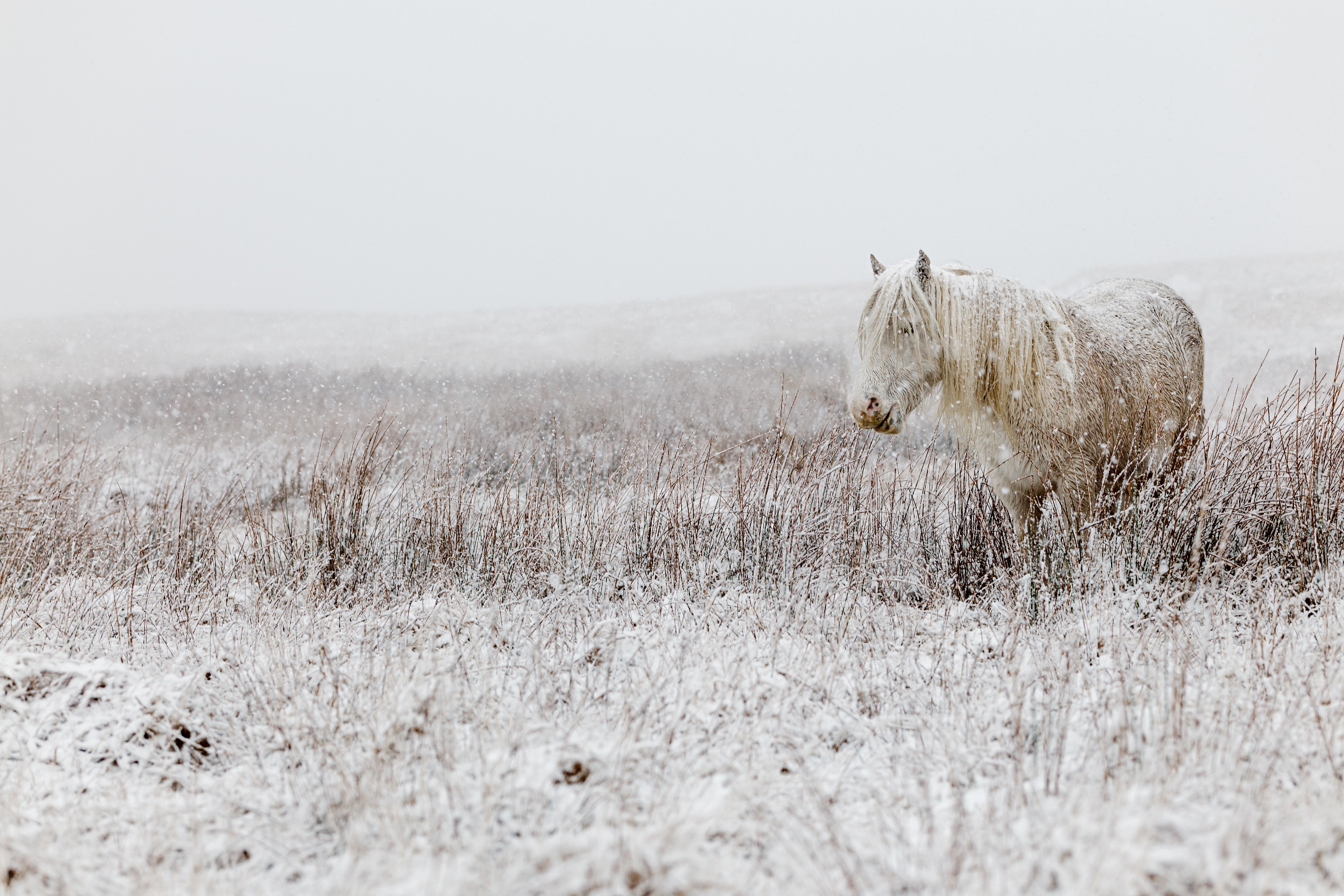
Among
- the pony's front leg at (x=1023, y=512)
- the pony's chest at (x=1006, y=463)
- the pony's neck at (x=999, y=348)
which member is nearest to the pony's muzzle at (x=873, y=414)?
the pony's neck at (x=999, y=348)

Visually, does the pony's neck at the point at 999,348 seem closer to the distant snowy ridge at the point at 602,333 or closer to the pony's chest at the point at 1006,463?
the pony's chest at the point at 1006,463

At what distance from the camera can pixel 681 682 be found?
83.4 inches

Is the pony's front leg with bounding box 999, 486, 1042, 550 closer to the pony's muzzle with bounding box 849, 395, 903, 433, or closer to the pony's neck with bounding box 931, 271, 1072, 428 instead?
the pony's neck with bounding box 931, 271, 1072, 428

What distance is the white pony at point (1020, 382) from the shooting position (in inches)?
107

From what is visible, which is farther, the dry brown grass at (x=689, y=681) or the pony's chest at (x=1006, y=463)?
the pony's chest at (x=1006, y=463)

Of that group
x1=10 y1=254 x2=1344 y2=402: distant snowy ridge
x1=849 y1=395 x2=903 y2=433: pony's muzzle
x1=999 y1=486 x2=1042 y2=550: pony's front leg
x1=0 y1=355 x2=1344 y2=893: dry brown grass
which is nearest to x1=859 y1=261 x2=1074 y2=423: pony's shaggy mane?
x1=849 y1=395 x2=903 y2=433: pony's muzzle

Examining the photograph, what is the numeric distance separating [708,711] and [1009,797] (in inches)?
30.3

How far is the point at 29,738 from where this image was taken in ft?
6.59

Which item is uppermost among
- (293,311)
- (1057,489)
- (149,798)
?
(293,311)

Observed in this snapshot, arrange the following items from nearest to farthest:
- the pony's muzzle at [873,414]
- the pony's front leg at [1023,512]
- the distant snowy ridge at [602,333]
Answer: the pony's muzzle at [873,414], the pony's front leg at [1023,512], the distant snowy ridge at [602,333]

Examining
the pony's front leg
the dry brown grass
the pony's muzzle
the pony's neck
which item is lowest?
the dry brown grass

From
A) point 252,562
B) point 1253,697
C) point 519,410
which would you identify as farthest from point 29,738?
point 519,410

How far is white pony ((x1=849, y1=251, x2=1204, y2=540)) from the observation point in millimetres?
2707

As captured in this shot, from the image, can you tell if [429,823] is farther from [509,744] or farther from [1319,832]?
[1319,832]
